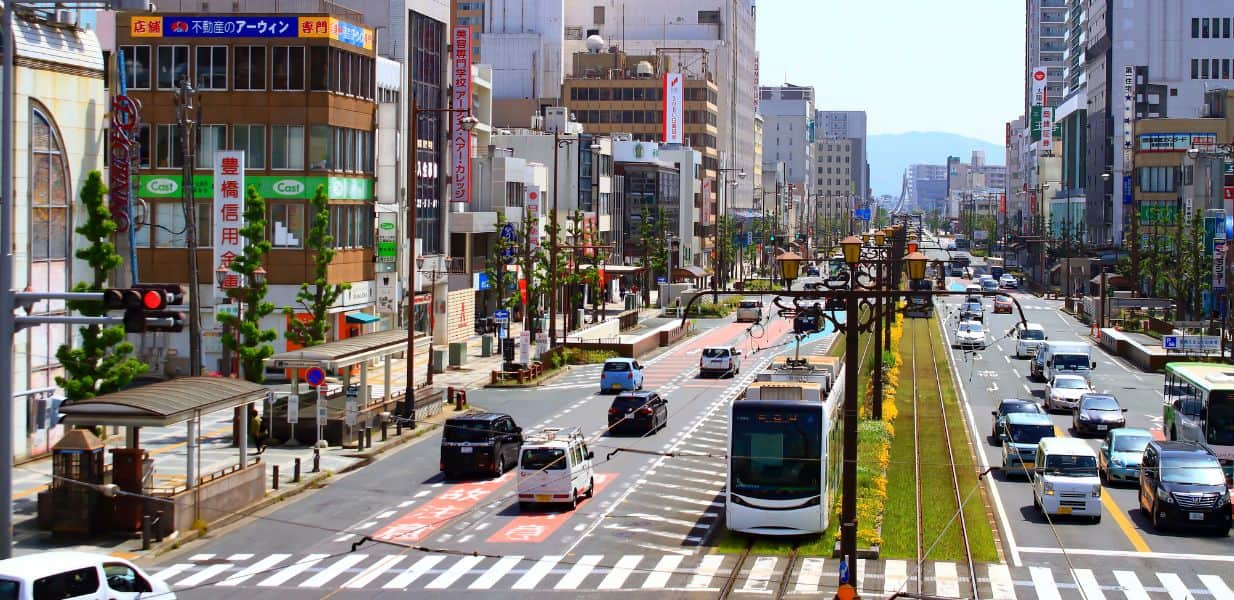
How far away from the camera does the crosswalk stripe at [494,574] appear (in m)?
27.2

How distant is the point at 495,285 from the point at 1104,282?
139 ft

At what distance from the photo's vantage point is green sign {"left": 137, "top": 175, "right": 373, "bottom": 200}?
61.3 meters

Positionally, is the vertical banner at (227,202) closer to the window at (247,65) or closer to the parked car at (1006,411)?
the window at (247,65)

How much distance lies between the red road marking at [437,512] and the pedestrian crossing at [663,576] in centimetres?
224

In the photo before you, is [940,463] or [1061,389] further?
[1061,389]

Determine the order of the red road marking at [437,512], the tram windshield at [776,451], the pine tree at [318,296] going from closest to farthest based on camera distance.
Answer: the tram windshield at [776,451]
the red road marking at [437,512]
the pine tree at [318,296]

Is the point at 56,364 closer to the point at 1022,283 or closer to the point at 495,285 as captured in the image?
the point at 495,285

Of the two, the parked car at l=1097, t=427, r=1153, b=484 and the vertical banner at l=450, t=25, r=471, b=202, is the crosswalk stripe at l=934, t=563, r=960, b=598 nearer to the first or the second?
the parked car at l=1097, t=427, r=1153, b=484

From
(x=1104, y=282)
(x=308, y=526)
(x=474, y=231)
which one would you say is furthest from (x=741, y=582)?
(x=1104, y=282)

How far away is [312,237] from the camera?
5309 centimetres

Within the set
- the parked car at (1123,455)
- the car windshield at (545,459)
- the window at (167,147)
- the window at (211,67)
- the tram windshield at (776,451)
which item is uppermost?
the window at (211,67)

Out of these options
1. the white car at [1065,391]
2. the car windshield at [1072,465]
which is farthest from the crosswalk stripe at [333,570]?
the white car at [1065,391]

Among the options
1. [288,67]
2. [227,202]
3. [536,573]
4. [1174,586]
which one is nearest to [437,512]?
[536,573]

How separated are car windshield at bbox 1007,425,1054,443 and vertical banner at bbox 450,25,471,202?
42.0m
